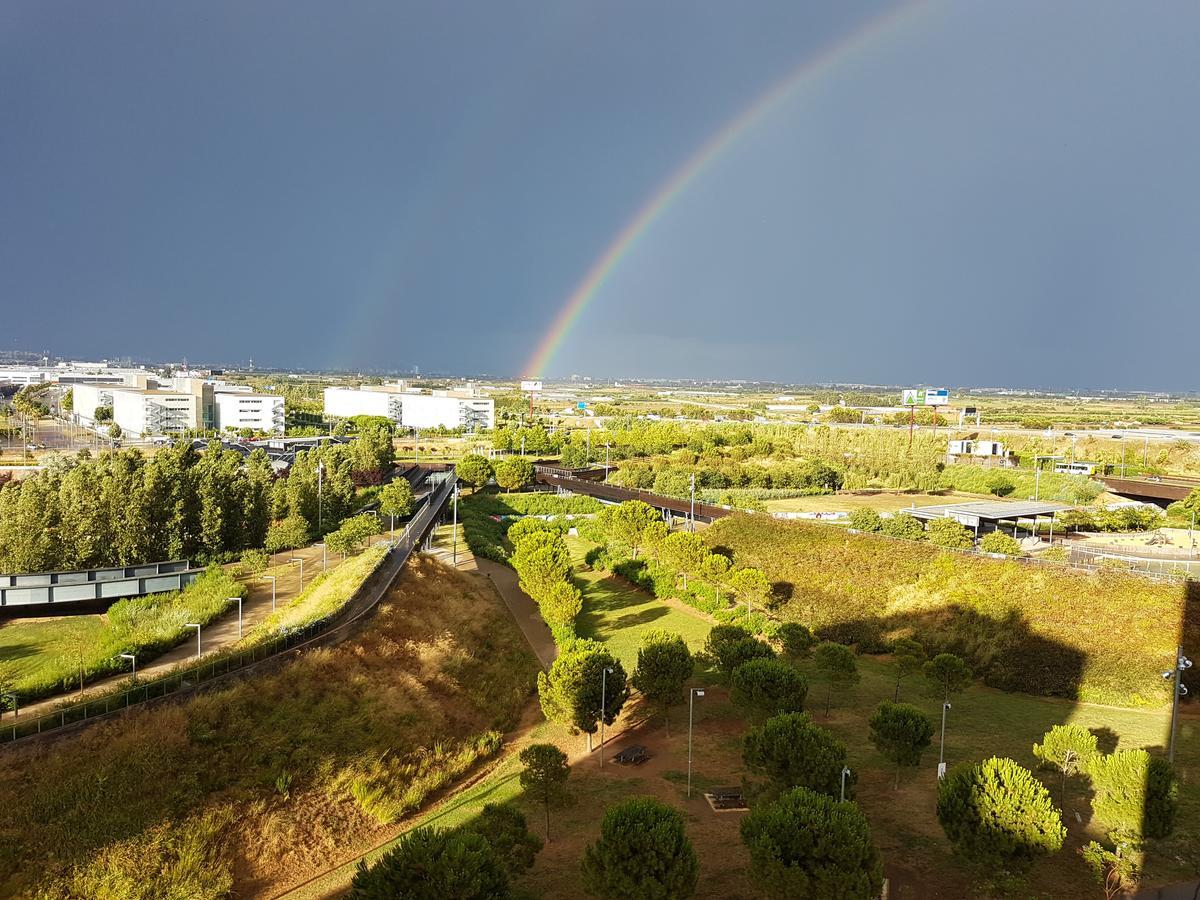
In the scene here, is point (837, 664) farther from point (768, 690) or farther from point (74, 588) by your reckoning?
point (74, 588)

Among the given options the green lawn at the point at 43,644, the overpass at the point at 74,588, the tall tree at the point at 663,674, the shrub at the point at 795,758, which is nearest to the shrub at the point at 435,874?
the shrub at the point at 795,758

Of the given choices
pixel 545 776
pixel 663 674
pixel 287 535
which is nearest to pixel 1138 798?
pixel 663 674

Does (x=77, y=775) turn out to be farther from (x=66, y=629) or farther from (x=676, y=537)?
(x=676, y=537)

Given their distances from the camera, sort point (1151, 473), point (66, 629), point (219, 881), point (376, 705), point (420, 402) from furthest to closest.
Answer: point (420, 402) → point (1151, 473) → point (66, 629) → point (376, 705) → point (219, 881)

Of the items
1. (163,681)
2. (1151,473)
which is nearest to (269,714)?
(163,681)

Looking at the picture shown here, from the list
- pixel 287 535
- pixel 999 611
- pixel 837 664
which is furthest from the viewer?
pixel 287 535

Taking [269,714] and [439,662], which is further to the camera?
[439,662]
